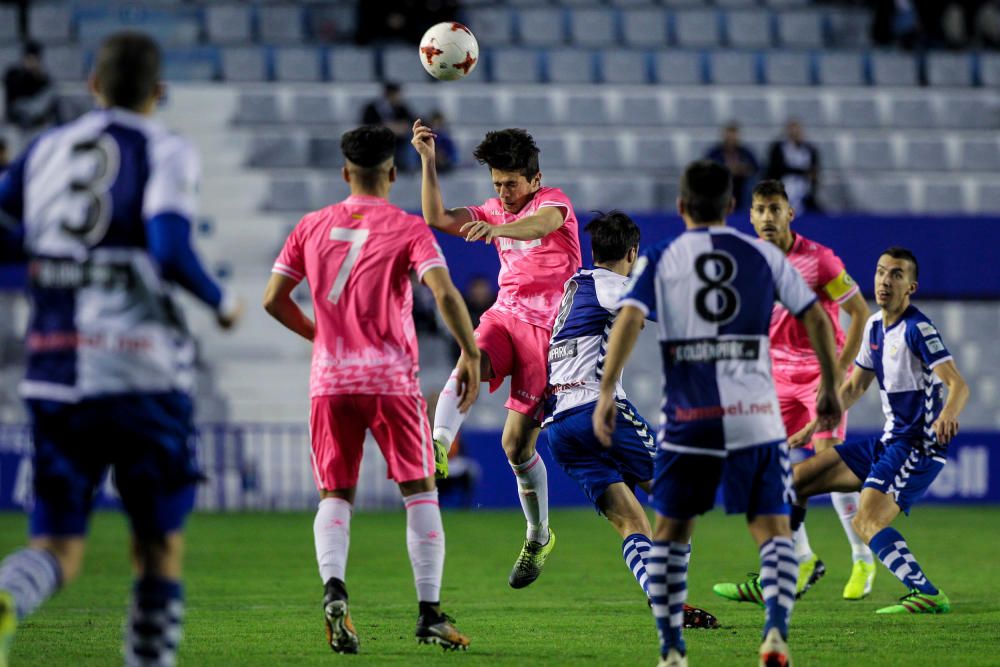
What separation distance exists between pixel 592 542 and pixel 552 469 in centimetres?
394

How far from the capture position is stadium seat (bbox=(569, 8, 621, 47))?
22.8 m

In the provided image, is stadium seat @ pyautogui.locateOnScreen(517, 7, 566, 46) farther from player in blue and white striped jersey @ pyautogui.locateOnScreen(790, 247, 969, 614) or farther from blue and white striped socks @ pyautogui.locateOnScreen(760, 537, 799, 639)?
blue and white striped socks @ pyautogui.locateOnScreen(760, 537, 799, 639)

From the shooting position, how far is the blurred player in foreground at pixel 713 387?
5.79m

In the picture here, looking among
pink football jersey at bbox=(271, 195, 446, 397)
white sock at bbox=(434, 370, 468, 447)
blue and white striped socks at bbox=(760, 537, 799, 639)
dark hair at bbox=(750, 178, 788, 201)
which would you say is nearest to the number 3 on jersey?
pink football jersey at bbox=(271, 195, 446, 397)

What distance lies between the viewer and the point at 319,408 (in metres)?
6.79

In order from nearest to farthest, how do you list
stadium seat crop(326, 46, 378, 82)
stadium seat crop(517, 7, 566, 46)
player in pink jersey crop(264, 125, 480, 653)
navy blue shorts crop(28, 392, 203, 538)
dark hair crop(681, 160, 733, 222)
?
navy blue shorts crop(28, 392, 203, 538) → dark hair crop(681, 160, 733, 222) → player in pink jersey crop(264, 125, 480, 653) → stadium seat crop(326, 46, 378, 82) → stadium seat crop(517, 7, 566, 46)

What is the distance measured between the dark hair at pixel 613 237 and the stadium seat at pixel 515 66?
14.4 metres

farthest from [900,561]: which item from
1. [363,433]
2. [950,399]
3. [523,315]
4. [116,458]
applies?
[116,458]

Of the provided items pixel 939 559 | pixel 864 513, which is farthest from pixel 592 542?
pixel 864 513

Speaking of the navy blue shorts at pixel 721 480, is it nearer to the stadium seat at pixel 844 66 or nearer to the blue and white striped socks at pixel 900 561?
the blue and white striped socks at pixel 900 561

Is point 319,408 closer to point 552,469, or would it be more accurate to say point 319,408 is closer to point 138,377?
point 138,377

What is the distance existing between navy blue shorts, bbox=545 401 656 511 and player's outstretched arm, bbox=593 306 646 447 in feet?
6.69

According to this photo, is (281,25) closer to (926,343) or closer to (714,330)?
(926,343)

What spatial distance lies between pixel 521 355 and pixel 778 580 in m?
3.05
